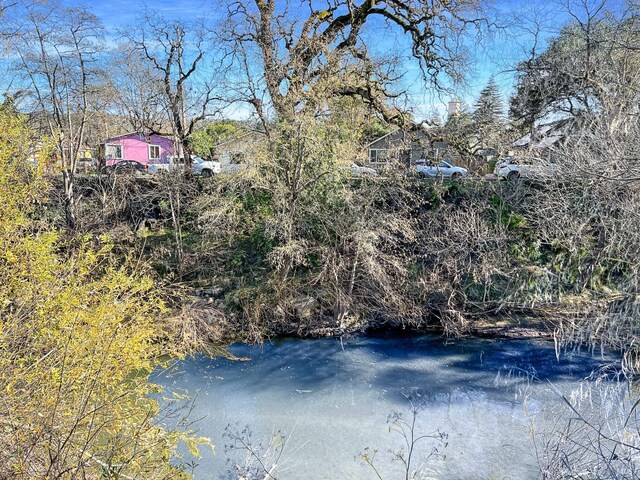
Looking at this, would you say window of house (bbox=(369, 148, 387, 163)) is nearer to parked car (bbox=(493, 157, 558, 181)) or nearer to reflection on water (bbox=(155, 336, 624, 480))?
parked car (bbox=(493, 157, 558, 181))

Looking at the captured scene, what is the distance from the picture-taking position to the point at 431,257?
479 inches

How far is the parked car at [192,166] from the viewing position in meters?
14.1

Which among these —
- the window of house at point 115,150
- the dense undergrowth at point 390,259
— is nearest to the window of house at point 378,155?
the dense undergrowth at point 390,259

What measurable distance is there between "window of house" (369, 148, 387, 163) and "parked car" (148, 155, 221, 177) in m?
4.26

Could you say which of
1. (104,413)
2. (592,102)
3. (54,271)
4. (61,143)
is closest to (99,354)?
(104,413)

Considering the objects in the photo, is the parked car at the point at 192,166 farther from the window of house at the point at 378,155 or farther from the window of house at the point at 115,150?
the window of house at the point at 115,150

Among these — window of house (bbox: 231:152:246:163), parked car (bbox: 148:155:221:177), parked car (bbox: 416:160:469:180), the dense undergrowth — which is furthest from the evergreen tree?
parked car (bbox: 148:155:221:177)

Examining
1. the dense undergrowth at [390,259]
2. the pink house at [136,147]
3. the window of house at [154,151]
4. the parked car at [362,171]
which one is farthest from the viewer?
the window of house at [154,151]

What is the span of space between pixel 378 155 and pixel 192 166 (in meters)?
7.64

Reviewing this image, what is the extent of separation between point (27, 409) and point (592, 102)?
13005 millimetres

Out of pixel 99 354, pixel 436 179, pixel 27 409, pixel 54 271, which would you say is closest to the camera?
pixel 27 409

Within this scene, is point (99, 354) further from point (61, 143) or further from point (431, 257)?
point (61, 143)

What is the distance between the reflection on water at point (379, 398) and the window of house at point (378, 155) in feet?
15.9

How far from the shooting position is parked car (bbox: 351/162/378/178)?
12.4 meters
